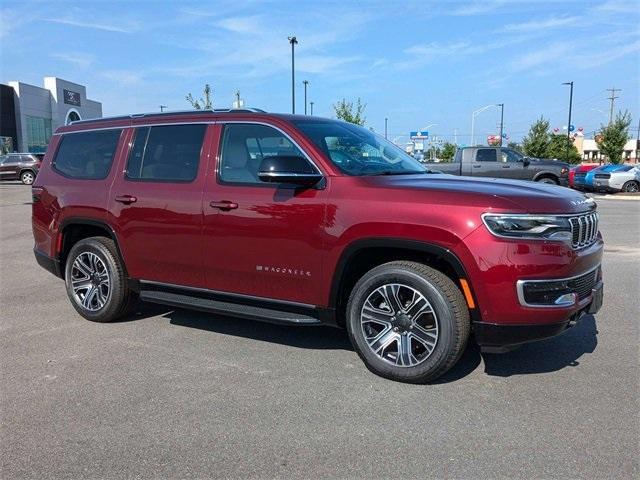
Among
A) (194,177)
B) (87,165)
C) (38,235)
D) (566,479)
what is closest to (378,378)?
(566,479)

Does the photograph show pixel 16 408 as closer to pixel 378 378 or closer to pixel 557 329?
pixel 378 378

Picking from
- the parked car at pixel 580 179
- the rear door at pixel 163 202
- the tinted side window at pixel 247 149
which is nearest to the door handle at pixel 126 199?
the rear door at pixel 163 202

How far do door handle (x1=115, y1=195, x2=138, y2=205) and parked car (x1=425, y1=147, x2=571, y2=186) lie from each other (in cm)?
1631

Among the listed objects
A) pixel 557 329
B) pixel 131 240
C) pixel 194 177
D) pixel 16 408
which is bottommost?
pixel 16 408

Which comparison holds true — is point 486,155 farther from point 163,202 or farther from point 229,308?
point 229,308

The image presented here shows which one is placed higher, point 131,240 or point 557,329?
point 131,240

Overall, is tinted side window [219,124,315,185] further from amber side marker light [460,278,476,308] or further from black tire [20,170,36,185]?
black tire [20,170,36,185]

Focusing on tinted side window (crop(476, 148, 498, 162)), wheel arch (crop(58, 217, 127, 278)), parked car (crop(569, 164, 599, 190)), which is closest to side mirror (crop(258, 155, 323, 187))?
wheel arch (crop(58, 217, 127, 278))

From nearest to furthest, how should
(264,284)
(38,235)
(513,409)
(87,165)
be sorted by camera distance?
(513,409)
(264,284)
(87,165)
(38,235)

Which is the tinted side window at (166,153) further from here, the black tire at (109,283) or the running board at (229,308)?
the running board at (229,308)

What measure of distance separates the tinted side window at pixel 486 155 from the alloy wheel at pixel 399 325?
18472 millimetres

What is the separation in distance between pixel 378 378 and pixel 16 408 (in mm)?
2435

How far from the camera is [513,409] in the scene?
12.0 ft

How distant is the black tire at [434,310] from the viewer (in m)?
3.84
